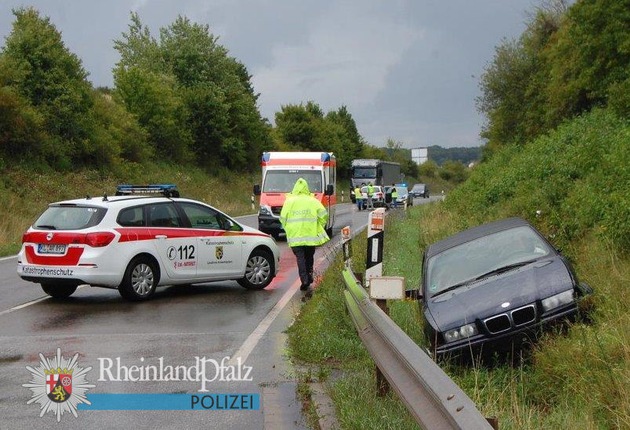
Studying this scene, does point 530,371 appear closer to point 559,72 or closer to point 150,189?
point 150,189

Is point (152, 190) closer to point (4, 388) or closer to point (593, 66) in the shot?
point (4, 388)

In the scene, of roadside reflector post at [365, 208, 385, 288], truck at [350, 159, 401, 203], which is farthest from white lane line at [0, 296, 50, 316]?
truck at [350, 159, 401, 203]

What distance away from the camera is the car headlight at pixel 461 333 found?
7.70 meters

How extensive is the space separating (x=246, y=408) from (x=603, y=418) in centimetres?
278

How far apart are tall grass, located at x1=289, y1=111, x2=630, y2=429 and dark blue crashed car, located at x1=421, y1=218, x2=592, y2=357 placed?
0.23m

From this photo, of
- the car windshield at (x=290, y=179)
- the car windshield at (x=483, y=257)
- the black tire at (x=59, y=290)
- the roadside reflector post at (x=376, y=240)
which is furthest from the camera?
the car windshield at (x=290, y=179)

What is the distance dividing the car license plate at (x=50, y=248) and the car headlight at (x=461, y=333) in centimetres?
696

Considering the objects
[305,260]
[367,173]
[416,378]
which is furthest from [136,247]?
[367,173]

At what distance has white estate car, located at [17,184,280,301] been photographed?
501 inches

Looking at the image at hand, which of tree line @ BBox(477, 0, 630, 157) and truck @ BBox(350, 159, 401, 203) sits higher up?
tree line @ BBox(477, 0, 630, 157)

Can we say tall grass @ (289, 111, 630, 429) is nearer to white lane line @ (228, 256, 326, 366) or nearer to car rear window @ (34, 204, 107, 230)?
white lane line @ (228, 256, 326, 366)

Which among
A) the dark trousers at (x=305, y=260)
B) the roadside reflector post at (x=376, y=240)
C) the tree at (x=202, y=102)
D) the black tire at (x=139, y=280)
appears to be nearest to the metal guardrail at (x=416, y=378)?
the roadside reflector post at (x=376, y=240)

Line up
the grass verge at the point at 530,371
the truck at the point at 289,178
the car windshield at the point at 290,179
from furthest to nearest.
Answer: the car windshield at the point at 290,179, the truck at the point at 289,178, the grass verge at the point at 530,371

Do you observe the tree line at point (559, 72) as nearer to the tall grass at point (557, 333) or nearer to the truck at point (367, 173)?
the tall grass at point (557, 333)
